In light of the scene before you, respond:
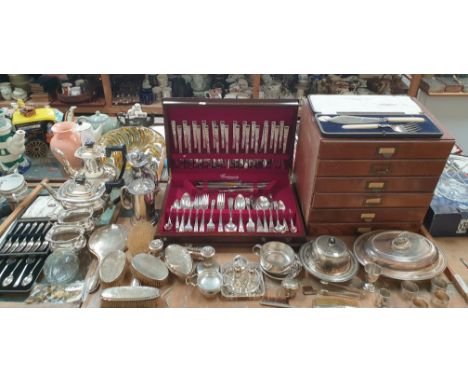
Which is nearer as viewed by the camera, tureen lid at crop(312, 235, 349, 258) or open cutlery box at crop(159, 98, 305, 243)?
tureen lid at crop(312, 235, 349, 258)

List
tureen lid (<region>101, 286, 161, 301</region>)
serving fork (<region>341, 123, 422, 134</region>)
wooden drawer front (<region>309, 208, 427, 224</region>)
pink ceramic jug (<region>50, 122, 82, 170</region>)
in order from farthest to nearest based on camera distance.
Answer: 1. pink ceramic jug (<region>50, 122, 82, 170</region>)
2. wooden drawer front (<region>309, 208, 427, 224</region>)
3. serving fork (<region>341, 123, 422, 134</region>)
4. tureen lid (<region>101, 286, 161, 301</region>)

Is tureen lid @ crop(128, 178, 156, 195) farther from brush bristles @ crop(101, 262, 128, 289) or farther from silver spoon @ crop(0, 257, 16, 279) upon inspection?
silver spoon @ crop(0, 257, 16, 279)

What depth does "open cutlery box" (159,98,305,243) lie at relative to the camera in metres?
1.34

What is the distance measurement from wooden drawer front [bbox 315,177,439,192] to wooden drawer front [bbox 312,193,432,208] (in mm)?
19

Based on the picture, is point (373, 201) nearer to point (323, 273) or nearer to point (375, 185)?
point (375, 185)

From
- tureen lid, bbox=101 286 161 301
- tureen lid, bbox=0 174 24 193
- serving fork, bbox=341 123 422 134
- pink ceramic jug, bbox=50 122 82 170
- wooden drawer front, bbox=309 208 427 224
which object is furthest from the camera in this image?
pink ceramic jug, bbox=50 122 82 170

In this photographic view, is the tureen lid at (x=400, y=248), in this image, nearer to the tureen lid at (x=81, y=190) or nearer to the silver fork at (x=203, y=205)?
the silver fork at (x=203, y=205)

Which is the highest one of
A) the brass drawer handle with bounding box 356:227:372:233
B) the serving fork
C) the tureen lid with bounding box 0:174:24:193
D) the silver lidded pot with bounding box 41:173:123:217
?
the serving fork

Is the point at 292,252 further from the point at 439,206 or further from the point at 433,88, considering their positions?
the point at 433,88

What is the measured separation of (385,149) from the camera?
3.52 ft

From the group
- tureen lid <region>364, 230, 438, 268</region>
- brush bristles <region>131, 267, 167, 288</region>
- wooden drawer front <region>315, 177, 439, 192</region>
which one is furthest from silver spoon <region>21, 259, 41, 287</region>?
tureen lid <region>364, 230, 438, 268</region>

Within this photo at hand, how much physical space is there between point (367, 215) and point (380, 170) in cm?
17

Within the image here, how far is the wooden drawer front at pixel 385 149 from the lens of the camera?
1.06m

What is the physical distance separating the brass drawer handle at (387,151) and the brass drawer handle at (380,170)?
0.04 meters
